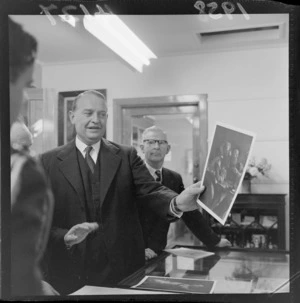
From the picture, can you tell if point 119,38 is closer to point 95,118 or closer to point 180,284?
point 95,118

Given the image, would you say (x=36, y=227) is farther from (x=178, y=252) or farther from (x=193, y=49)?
(x=193, y=49)

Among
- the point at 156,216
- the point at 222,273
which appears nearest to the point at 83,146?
the point at 156,216

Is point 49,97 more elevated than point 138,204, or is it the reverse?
point 49,97

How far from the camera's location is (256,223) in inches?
69.6

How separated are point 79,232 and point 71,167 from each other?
10.8 inches

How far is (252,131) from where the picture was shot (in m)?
1.70

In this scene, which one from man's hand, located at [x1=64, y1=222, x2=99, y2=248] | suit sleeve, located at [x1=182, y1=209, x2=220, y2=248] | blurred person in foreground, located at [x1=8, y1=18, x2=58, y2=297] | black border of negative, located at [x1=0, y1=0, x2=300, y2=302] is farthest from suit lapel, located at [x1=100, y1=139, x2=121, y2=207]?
black border of negative, located at [x1=0, y1=0, x2=300, y2=302]

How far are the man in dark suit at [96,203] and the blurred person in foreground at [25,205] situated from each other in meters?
0.04

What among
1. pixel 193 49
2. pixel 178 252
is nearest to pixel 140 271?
pixel 178 252

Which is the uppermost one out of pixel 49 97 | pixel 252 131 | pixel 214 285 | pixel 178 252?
pixel 49 97

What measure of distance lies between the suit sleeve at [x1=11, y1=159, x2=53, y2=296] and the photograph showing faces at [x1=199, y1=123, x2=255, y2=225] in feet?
2.18

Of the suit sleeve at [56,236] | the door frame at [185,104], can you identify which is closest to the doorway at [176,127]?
the door frame at [185,104]

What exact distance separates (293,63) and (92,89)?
33.2 inches

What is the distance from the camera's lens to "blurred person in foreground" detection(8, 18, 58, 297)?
67.9 inches
